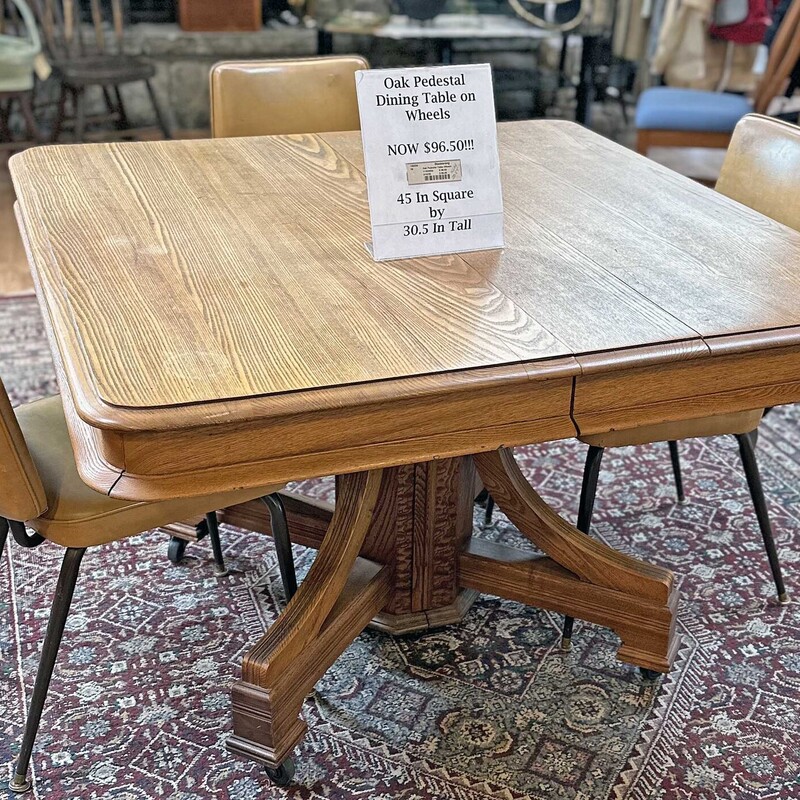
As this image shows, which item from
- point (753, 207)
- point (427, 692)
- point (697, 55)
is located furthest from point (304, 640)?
point (697, 55)

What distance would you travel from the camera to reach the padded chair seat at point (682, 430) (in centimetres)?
174

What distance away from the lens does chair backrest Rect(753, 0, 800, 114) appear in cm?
377

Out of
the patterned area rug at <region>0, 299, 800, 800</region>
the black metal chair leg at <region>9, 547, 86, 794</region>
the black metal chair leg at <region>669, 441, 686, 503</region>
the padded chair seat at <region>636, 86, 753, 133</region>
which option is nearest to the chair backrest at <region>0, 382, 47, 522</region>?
the black metal chair leg at <region>9, 547, 86, 794</region>

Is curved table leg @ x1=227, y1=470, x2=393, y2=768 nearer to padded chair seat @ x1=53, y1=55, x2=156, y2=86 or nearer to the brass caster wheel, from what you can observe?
the brass caster wheel

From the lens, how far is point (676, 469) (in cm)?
229

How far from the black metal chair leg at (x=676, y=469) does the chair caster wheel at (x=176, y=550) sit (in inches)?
41.5

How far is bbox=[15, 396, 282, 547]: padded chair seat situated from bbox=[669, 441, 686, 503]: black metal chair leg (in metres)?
1.05

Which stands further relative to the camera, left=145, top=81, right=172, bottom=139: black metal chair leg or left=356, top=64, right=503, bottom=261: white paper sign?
left=145, top=81, right=172, bottom=139: black metal chair leg

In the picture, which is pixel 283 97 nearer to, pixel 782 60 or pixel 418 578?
pixel 418 578

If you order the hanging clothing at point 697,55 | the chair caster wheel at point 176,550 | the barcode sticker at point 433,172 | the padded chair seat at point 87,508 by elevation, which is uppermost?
the barcode sticker at point 433,172

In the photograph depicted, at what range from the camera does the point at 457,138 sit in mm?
1501

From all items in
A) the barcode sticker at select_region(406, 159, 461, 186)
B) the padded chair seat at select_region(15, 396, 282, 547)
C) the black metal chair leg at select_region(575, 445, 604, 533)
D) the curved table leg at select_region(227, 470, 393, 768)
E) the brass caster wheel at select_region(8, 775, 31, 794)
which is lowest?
the brass caster wheel at select_region(8, 775, 31, 794)

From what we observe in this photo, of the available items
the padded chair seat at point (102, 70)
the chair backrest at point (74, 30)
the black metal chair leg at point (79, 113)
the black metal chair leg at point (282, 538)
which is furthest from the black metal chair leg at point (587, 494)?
the chair backrest at point (74, 30)

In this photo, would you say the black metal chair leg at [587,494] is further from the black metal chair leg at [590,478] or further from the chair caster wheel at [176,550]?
the chair caster wheel at [176,550]
